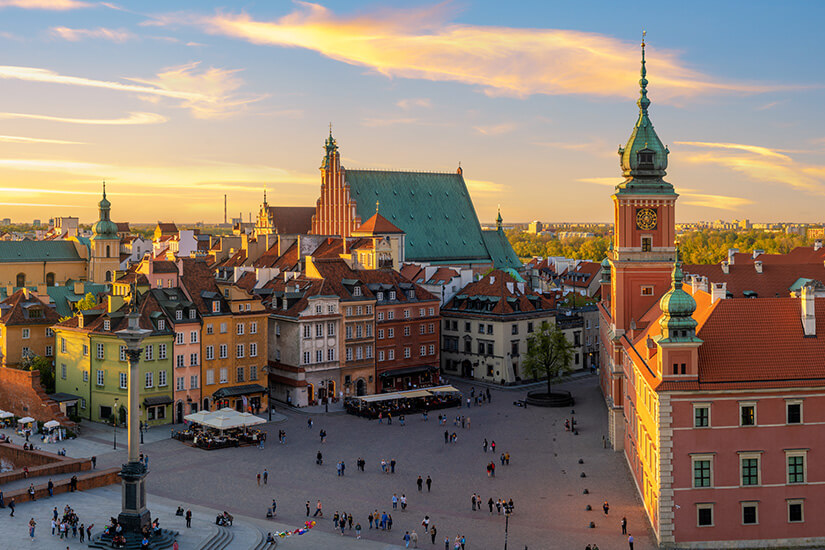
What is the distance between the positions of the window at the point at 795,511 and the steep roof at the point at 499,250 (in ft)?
279

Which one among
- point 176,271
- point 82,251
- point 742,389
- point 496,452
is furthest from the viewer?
point 82,251

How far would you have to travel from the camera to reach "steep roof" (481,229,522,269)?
129250mm

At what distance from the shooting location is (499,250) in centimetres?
13050

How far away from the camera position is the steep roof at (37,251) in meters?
130

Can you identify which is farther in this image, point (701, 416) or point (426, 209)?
point (426, 209)

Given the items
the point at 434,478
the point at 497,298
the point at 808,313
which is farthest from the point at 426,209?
the point at 808,313

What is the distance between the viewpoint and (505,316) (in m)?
91.9

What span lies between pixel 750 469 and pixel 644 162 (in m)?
29.4

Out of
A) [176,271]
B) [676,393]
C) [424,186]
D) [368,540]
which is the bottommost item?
[368,540]

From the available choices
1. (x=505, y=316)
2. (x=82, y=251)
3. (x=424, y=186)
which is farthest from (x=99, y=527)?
(x=82, y=251)

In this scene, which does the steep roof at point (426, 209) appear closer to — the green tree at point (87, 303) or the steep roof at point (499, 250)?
the steep roof at point (499, 250)

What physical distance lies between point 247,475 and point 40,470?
40.5ft

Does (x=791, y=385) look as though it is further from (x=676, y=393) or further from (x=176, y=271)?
(x=176, y=271)

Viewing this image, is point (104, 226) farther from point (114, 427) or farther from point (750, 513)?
point (750, 513)
